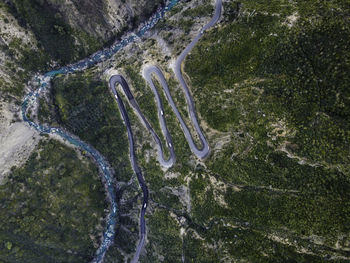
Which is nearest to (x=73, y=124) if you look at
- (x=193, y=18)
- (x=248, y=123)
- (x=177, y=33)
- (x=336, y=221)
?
(x=177, y=33)

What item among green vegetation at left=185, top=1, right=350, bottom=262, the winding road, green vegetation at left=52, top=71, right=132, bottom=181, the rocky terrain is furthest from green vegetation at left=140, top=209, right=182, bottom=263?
green vegetation at left=52, top=71, right=132, bottom=181

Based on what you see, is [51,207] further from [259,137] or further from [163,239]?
[259,137]

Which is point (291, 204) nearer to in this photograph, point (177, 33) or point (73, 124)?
point (177, 33)

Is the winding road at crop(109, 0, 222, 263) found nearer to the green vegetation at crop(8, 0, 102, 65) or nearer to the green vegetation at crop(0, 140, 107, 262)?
the green vegetation at crop(0, 140, 107, 262)

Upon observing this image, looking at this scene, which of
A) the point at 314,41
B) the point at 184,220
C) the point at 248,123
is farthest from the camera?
the point at 184,220

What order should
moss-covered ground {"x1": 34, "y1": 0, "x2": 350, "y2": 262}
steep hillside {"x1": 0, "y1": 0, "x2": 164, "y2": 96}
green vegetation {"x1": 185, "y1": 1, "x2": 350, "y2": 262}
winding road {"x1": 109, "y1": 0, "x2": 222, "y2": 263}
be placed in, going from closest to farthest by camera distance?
1. green vegetation {"x1": 185, "y1": 1, "x2": 350, "y2": 262}
2. moss-covered ground {"x1": 34, "y1": 0, "x2": 350, "y2": 262}
3. winding road {"x1": 109, "y1": 0, "x2": 222, "y2": 263}
4. steep hillside {"x1": 0, "y1": 0, "x2": 164, "y2": 96}

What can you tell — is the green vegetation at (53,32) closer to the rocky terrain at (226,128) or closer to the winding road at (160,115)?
the rocky terrain at (226,128)

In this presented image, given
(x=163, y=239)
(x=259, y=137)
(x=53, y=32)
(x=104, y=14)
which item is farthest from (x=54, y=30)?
(x=163, y=239)

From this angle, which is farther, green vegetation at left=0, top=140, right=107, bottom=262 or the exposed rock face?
green vegetation at left=0, top=140, right=107, bottom=262
